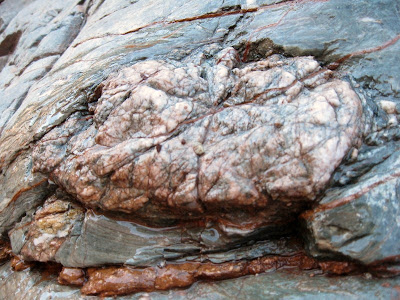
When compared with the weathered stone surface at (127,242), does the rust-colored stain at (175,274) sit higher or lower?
lower

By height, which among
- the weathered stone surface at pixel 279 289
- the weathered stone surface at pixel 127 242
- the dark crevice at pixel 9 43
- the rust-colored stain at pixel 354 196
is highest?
the dark crevice at pixel 9 43

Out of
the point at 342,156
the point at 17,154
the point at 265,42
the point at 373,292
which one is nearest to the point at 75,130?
the point at 17,154

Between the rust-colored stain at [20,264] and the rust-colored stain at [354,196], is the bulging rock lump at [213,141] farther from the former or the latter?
the rust-colored stain at [20,264]

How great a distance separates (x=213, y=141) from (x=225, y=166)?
33cm

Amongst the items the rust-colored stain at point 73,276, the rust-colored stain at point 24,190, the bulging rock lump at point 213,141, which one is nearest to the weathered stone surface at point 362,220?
the bulging rock lump at point 213,141

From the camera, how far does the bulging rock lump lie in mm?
2955

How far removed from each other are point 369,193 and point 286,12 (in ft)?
8.66

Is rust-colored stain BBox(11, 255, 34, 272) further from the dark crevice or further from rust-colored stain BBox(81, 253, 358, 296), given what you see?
the dark crevice

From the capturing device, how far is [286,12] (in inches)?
166

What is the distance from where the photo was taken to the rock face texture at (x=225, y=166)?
114 inches

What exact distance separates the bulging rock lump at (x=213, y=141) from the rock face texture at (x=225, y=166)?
1 centimetres

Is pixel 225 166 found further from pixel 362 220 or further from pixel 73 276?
pixel 73 276

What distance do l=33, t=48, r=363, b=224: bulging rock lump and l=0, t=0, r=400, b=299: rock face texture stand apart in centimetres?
1

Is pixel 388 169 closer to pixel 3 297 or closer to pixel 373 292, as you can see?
pixel 373 292
